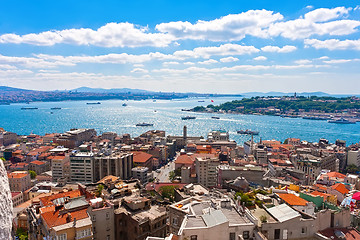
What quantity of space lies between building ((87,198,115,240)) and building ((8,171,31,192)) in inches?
823

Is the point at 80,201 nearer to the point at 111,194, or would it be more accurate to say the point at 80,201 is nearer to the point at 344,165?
the point at 111,194

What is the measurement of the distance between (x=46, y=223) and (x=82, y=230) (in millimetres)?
1412

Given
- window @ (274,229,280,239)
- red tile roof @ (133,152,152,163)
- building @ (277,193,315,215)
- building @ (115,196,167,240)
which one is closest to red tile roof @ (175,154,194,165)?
red tile roof @ (133,152,152,163)

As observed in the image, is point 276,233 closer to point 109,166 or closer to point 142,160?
point 109,166

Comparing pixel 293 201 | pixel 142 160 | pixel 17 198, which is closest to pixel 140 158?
pixel 142 160

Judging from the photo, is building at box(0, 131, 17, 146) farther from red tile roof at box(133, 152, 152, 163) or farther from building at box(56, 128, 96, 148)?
red tile roof at box(133, 152, 152, 163)

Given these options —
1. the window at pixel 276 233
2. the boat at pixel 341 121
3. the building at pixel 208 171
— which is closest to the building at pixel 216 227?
the window at pixel 276 233

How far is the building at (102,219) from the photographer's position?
12.3 m

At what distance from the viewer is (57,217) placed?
33.2ft

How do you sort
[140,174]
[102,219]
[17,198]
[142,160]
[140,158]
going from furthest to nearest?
[140,158]
[142,160]
[140,174]
[17,198]
[102,219]

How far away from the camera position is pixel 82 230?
9.75 m

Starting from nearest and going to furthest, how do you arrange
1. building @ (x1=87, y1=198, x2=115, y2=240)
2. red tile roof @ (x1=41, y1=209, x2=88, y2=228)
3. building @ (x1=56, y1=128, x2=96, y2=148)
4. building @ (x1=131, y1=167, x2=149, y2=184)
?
red tile roof @ (x1=41, y1=209, x2=88, y2=228) < building @ (x1=87, y1=198, x2=115, y2=240) < building @ (x1=131, y1=167, x2=149, y2=184) < building @ (x1=56, y1=128, x2=96, y2=148)

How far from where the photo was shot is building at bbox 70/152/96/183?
1214 inches

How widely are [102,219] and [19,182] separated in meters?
21.2
